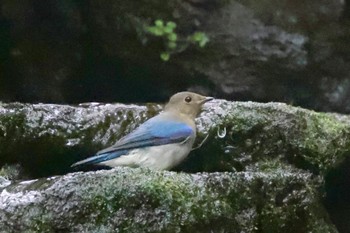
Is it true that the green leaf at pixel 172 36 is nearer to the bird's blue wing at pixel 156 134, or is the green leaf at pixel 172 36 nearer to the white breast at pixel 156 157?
the bird's blue wing at pixel 156 134

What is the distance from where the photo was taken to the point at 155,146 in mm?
4500

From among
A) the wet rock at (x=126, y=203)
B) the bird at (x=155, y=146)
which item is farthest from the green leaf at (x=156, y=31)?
the wet rock at (x=126, y=203)

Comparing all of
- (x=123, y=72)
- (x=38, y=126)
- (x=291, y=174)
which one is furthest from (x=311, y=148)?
(x=123, y=72)

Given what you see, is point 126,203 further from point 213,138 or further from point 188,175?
point 213,138

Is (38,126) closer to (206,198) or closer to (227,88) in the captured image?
(206,198)

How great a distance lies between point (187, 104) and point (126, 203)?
1.35m

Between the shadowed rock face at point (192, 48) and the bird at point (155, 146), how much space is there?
92.4 inches

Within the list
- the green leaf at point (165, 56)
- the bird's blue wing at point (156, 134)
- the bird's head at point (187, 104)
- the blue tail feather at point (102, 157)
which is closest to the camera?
the blue tail feather at point (102, 157)

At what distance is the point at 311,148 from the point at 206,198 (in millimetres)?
1298

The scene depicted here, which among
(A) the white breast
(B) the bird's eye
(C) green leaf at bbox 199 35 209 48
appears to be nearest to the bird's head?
(B) the bird's eye

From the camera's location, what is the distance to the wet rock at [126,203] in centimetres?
374

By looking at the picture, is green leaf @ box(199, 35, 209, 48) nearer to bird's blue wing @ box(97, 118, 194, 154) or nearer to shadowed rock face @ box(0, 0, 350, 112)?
shadowed rock face @ box(0, 0, 350, 112)

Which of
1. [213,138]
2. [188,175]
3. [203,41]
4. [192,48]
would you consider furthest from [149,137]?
[192,48]

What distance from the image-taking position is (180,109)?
497 cm
